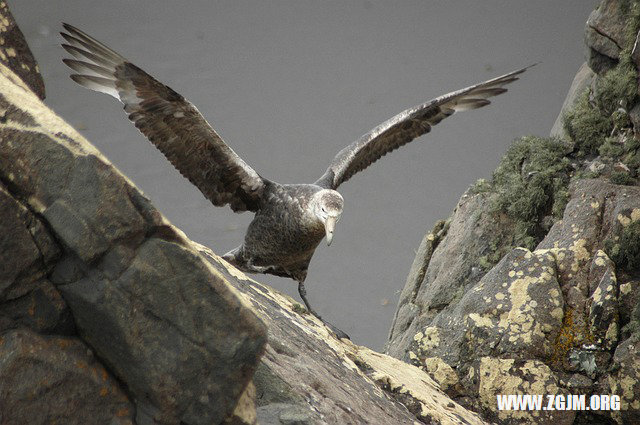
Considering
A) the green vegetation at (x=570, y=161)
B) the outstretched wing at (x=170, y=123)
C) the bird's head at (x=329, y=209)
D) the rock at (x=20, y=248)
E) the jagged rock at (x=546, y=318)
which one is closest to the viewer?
the rock at (x=20, y=248)

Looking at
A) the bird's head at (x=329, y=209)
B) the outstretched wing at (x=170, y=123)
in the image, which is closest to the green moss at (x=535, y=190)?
the bird's head at (x=329, y=209)

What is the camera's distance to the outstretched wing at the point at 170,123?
201 inches

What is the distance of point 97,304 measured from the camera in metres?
2.65

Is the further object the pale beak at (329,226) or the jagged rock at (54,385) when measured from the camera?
the pale beak at (329,226)

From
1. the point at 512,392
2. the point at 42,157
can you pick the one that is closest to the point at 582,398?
the point at 512,392

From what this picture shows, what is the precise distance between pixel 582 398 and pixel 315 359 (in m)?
2.48

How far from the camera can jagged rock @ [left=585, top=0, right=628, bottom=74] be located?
23.7 ft

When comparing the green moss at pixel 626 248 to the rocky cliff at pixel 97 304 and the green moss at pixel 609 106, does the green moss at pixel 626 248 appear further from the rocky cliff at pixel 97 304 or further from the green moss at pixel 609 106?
the rocky cliff at pixel 97 304

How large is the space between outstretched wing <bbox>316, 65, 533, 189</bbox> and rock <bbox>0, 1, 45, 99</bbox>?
3.17 metres

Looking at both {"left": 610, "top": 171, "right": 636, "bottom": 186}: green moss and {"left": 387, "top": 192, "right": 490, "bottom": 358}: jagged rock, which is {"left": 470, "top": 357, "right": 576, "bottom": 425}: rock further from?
{"left": 610, "top": 171, "right": 636, "bottom": 186}: green moss

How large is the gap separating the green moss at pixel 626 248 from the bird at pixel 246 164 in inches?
77.3

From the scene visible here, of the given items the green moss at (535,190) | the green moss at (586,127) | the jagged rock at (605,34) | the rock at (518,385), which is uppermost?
the jagged rock at (605,34)

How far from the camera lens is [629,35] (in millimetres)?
7070

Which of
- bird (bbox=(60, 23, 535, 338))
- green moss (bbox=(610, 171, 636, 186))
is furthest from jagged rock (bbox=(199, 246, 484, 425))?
green moss (bbox=(610, 171, 636, 186))
